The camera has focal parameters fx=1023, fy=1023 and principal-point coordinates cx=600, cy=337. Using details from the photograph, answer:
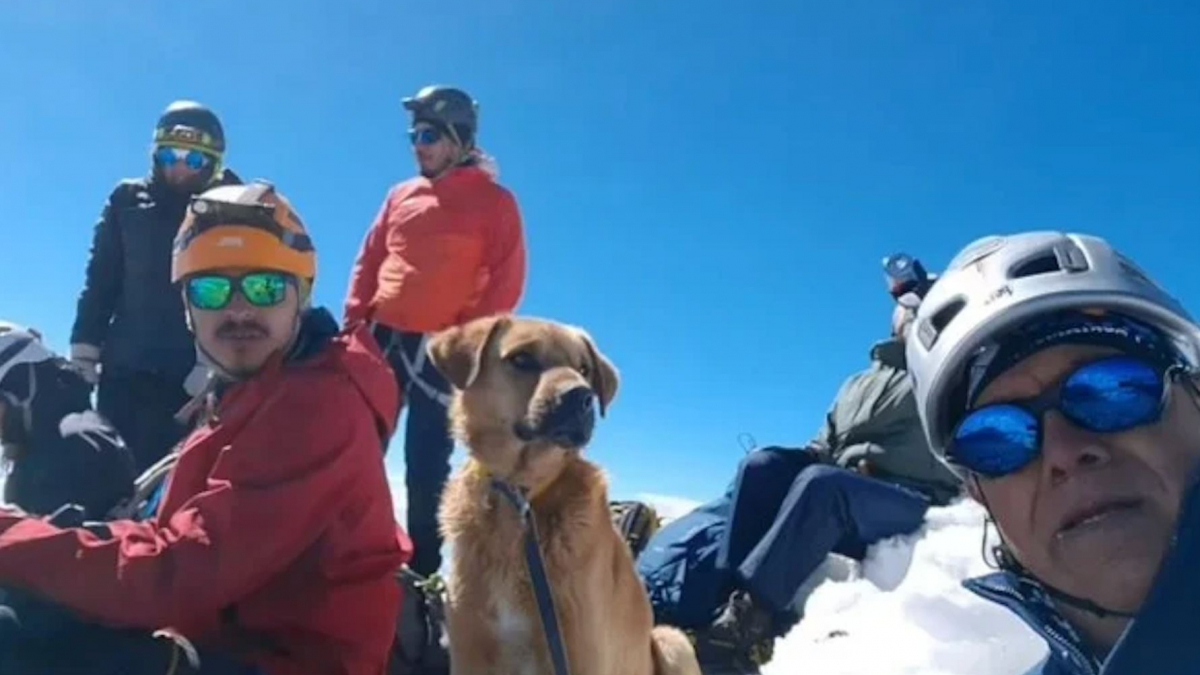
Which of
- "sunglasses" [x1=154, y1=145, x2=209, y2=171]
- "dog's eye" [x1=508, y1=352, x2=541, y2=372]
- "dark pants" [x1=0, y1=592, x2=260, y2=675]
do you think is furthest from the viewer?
"sunglasses" [x1=154, y1=145, x2=209, y2=171]

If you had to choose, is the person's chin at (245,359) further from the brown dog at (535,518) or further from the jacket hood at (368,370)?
the brown dog at (535,518)

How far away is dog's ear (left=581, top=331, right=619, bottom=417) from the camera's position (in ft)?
17.9

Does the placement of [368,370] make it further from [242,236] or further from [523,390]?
[523,390]

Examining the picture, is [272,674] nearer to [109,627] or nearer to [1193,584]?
[109,627]

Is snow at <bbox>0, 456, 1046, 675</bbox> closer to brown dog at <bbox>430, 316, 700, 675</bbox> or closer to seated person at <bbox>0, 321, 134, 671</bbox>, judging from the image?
brown dog at <bbox>430, 316, 700, 675</bbox>

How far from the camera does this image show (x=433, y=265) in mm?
7223

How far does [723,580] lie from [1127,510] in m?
5.43

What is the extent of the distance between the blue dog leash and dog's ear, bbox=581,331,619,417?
1.12 meters

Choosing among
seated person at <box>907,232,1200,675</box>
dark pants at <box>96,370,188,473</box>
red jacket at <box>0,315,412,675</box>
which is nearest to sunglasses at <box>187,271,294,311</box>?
red jacket at <box>0,315,412,675</box>

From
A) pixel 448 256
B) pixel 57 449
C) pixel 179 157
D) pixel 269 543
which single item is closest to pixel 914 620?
pixel 448 256

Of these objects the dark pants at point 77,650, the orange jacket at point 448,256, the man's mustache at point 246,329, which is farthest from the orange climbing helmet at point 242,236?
the orange jacket at point 448,256

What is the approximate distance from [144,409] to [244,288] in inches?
130

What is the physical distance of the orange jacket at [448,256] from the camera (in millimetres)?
7160

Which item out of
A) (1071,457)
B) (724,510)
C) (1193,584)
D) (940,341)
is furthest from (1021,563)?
(724,510)
